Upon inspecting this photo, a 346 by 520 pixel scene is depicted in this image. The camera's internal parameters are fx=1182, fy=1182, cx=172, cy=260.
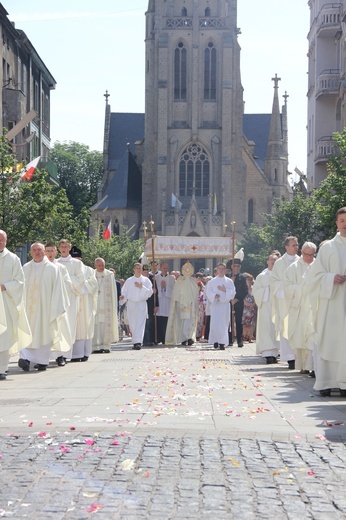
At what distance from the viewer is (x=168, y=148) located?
8225 cm

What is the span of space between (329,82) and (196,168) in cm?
2834

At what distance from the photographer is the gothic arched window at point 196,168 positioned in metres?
82.4

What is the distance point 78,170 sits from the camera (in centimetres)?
10944

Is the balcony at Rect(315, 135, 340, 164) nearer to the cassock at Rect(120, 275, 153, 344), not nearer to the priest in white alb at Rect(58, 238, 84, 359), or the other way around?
the cassock at Rect(120, 275, 153, 344)

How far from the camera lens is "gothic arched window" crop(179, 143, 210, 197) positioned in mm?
82375

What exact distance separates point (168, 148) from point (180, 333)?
5566 cm

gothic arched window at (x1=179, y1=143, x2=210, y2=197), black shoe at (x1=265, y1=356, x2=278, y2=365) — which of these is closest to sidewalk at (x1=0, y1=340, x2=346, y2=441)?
black shoe at (x1=265, y1=356, x2=278, y2=365)

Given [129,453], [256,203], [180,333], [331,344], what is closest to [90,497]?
[129,453]

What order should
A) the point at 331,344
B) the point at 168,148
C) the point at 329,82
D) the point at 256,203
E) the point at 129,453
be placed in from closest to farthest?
1. the point at 129,453
2. the point at 331,344
3. the point at 329,82
4. the point at 168,148
5. the point at 256,203

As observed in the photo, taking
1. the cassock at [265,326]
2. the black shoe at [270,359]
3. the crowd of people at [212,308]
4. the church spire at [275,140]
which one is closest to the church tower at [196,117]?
the church spire at [275,140]

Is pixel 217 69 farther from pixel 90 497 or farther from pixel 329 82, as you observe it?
pixel 90 497

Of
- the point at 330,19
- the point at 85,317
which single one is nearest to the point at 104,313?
the point at 85,317

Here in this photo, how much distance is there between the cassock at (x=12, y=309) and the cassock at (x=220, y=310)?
9.52 meters

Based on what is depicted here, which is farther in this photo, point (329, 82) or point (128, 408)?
point (329, 82)
